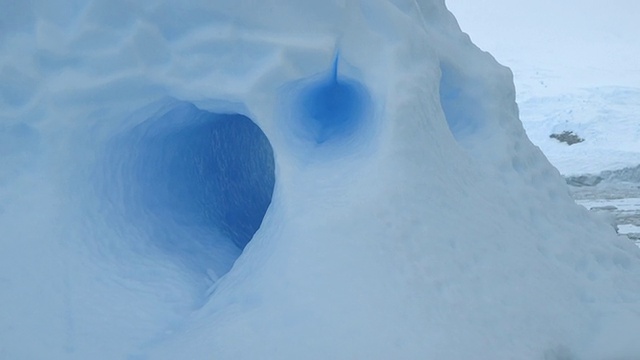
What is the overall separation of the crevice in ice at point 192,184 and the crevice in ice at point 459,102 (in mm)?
635

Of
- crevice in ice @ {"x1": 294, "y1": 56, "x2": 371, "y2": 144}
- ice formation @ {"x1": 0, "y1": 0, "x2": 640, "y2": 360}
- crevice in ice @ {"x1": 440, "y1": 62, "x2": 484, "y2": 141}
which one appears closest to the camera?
ice formation @ {"x1": 0, "y1": 0, "x2": 640, "y2": 360}

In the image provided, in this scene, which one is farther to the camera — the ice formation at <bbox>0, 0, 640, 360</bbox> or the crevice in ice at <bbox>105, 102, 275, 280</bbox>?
the crevice in ice at <bbox>105, 102, 275, 280</bbox>

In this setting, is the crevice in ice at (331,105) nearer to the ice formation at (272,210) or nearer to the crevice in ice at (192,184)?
the ice formation at (272,210)

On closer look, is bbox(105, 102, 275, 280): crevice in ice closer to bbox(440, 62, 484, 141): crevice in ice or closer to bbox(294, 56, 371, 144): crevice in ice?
bbox(294, 56, 371, 144): crevice in ice

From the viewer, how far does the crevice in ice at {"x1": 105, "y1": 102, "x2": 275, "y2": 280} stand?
2117 mm

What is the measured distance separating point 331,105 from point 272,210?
350mm

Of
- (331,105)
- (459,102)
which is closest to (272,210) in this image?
(331,105)

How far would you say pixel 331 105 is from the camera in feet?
7.02

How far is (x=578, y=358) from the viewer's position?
203 cm

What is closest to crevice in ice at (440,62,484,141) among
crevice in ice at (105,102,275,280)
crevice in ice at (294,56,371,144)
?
crevice in ice at (294,56,371,144)

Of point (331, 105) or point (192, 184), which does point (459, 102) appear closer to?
point (331, 105)

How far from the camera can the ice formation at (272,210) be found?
1.78 m

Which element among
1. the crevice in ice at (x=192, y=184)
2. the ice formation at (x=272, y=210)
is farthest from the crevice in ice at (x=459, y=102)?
the crevice in ice at (x=192, y=184)

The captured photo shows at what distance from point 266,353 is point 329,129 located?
69 cm
